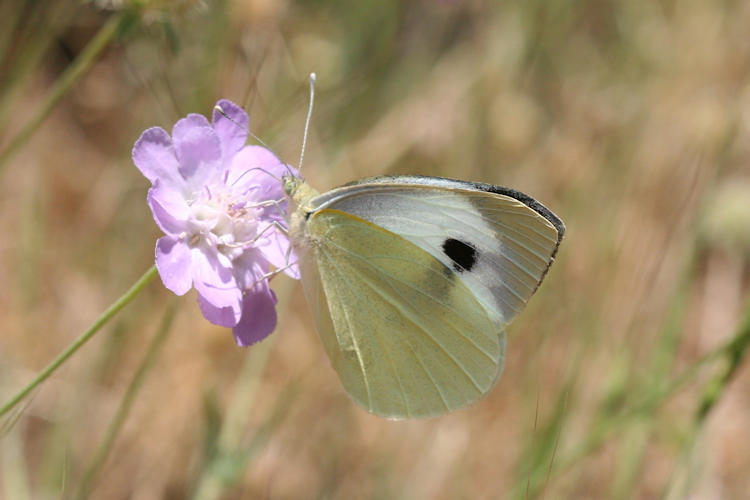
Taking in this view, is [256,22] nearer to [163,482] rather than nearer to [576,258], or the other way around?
[163,482]

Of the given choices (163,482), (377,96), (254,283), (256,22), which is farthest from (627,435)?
(377,96)

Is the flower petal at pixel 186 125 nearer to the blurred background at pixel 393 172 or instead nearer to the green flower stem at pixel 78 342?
the blurred background at pixel 393 172

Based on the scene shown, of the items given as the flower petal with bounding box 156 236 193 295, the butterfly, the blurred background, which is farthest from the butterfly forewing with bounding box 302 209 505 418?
the flower petal with bounding box 156 236 193 295

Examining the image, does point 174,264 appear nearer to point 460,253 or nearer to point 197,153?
point 197,153

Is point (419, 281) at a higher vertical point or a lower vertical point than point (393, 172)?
lower

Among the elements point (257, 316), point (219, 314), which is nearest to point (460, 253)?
point (257, 316)

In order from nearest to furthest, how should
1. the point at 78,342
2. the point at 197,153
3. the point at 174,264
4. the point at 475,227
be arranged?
the point at 78,342 → the point at 174,264 → the point at 197,153 → the point at 475,227
